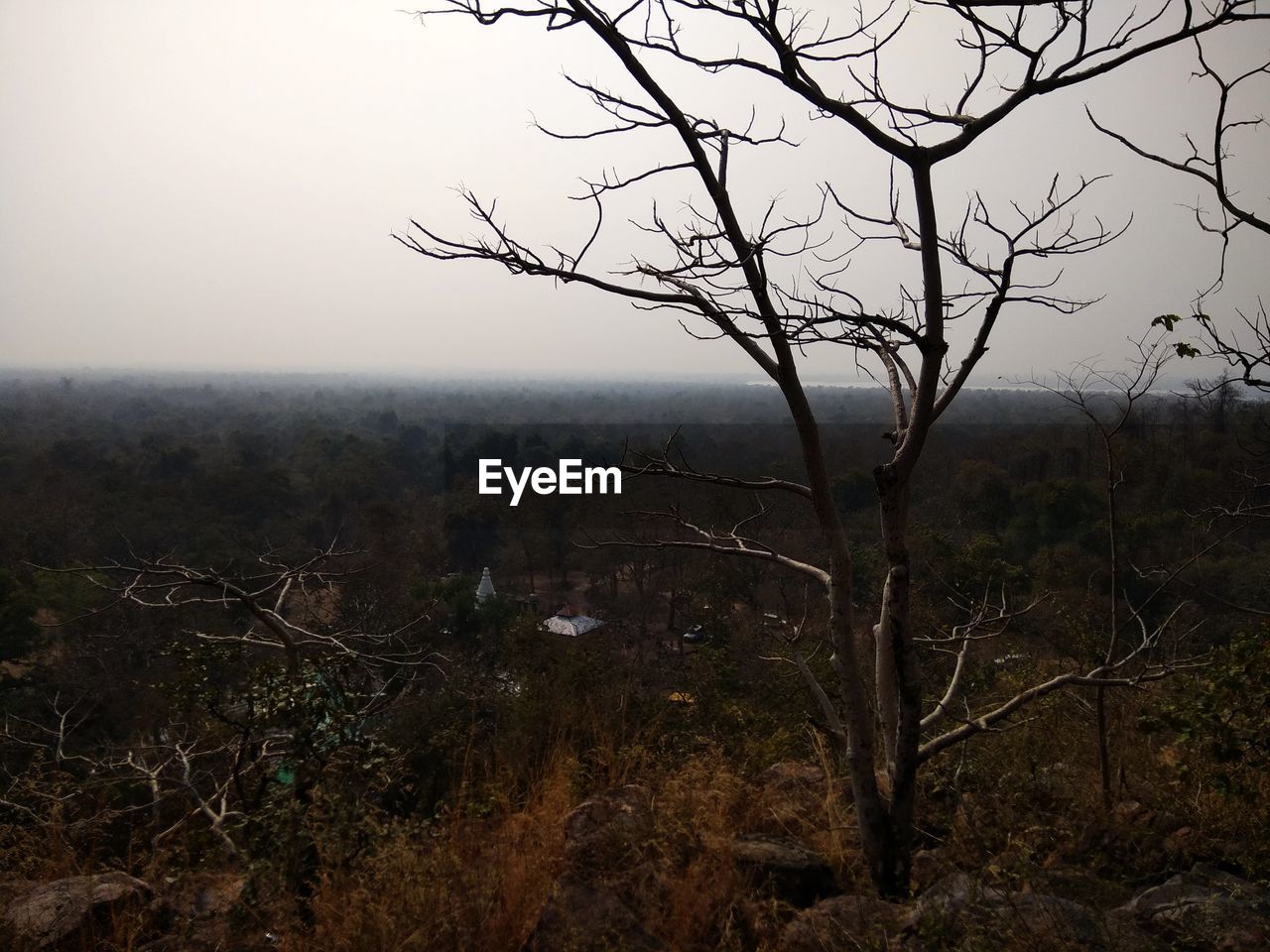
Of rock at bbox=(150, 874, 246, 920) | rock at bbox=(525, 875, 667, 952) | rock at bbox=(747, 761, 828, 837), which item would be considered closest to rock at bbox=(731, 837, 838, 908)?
rock at bbox=(747, 761, 828, 837)

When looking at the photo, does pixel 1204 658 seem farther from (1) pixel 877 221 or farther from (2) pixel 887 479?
(1) pixel 877 221

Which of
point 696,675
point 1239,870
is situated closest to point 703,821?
point 1239,870

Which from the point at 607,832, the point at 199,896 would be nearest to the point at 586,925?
the point at 607,832

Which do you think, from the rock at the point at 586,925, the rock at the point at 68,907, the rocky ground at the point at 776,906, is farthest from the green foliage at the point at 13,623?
the rock at the point at 586,925

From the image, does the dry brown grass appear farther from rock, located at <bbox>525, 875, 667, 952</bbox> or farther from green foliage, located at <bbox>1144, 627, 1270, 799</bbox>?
green foliage, located at <bbox>1144, 627, 1270, 799</bbox>

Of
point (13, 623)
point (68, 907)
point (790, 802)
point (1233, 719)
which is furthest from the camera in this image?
point (13, 623)

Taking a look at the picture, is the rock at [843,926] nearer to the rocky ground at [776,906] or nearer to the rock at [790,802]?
the rocky ground at [776,906]

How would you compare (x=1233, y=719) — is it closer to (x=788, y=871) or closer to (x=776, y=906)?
(x=788, y=871)
